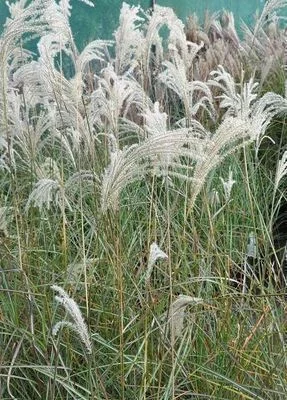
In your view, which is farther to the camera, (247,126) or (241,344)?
(241,344)

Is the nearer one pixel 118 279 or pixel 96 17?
pixel 118 279

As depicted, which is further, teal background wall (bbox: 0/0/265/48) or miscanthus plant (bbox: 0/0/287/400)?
teal background wall (bbox: 0/0/265/48)

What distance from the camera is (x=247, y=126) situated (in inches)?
92.3

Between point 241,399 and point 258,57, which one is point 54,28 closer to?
point 241,399

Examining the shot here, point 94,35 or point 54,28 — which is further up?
point 54,28

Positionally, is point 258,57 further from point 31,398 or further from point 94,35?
point 31,398

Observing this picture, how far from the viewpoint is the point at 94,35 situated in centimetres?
764

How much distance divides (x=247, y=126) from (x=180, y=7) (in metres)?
6.17

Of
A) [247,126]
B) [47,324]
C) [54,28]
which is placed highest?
[54,28]

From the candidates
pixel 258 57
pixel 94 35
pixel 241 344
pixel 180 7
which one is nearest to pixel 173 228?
pixel 241 344

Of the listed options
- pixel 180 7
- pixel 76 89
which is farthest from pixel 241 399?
pixel 180 7

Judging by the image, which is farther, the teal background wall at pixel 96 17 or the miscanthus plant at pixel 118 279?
the teal background wall at pixel 96 17

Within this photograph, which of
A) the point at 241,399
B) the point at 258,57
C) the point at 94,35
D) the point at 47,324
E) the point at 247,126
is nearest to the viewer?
the point at 247,126

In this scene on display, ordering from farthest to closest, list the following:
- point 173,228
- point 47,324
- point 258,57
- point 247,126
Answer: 1. point 258,57
2. point 173,228
3. point 47,324
4. point 247,126
